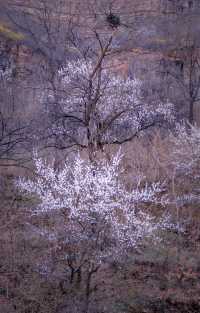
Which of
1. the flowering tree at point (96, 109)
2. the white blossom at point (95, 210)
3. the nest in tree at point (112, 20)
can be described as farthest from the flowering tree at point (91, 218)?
the nest in tree at point (112, 20)

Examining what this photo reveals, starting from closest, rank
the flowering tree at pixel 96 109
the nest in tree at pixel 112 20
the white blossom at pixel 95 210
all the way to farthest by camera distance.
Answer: the white blossom at pixel 95 210 < the flowering tree at pixel 96 109 < the nest in tree at pixel 112 20

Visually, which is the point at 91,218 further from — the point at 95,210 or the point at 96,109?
the point at 96,109

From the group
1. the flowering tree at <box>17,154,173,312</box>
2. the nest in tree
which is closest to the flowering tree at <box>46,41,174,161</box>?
the nest in tree

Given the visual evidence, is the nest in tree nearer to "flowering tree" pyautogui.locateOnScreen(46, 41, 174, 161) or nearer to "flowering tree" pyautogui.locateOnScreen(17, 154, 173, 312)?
"flowering tree" pyautogui.locateOnScreen(46, 41, 174, 161)

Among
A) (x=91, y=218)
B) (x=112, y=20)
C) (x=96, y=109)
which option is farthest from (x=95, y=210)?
(x=112, y=20)

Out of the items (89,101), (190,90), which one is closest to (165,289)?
Result: (89,101)

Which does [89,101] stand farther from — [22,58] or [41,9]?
[22,58]

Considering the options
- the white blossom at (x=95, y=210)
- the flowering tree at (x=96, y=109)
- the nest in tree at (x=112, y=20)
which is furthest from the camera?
the nest in tree at (x=112, y=20)

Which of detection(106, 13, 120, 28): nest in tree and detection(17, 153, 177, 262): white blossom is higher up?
detection(106, 13, 120, 28): nest in tree

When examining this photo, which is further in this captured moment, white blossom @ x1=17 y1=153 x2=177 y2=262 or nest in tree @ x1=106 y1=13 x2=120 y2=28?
nest in tree @ x1=106 y1=13 x2=120 y2=28

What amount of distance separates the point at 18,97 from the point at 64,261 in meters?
12.2

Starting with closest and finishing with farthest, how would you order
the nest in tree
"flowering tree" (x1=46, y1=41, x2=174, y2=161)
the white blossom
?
1. the white blossom
2. "flowering tree" (x1=46, y1=41, x2=174, y2=161)
3. the nest in tree

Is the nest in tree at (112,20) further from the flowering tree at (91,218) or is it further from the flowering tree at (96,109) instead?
the flowering tree at (91,218)

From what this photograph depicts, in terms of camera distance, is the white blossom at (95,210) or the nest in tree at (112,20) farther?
the nest in tree at (112,20)
